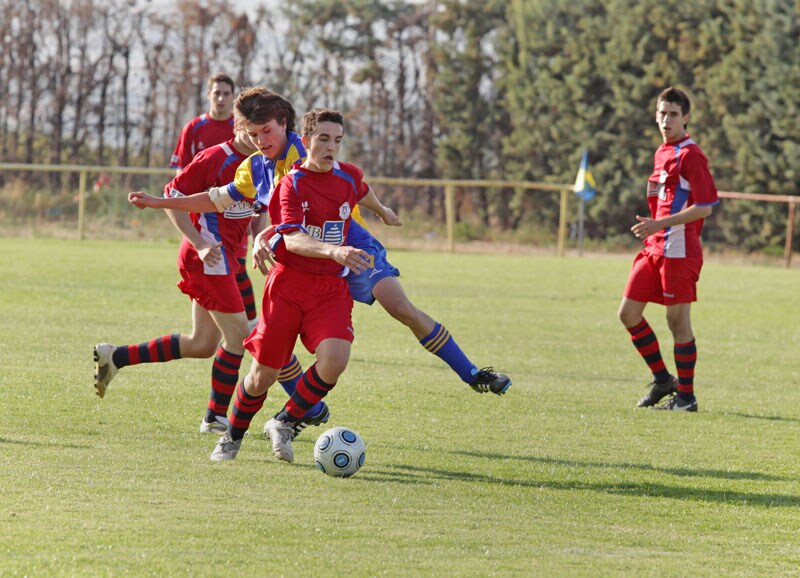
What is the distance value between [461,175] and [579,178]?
5093 mm

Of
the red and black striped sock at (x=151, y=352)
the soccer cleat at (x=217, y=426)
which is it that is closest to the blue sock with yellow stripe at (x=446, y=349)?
the soccer cleat at (x=217, y=426)

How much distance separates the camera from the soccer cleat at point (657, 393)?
25.7 ft

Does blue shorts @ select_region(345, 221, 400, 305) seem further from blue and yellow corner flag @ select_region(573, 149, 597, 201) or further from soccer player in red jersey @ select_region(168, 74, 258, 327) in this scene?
blue and yellow corner flag @ select_region(573, 149, 597, 201)

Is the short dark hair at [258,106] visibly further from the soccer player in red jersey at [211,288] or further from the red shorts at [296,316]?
the red shorts at [296,316]

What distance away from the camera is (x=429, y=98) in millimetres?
31891

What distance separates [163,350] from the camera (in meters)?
6.54

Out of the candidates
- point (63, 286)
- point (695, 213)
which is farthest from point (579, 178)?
point (695, 213)

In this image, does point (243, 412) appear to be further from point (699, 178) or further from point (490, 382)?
point (699, 178)

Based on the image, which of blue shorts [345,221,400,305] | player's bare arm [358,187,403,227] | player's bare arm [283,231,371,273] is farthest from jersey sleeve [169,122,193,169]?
player's bare arm [283,231,371,273]

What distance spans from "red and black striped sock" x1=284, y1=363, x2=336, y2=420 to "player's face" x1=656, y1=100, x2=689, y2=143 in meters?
3.07

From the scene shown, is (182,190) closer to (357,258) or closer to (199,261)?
(199,261)

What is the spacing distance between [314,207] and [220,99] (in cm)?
445

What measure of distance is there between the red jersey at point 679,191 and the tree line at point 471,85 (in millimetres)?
19586

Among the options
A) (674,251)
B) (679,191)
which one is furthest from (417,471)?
(679,191)
